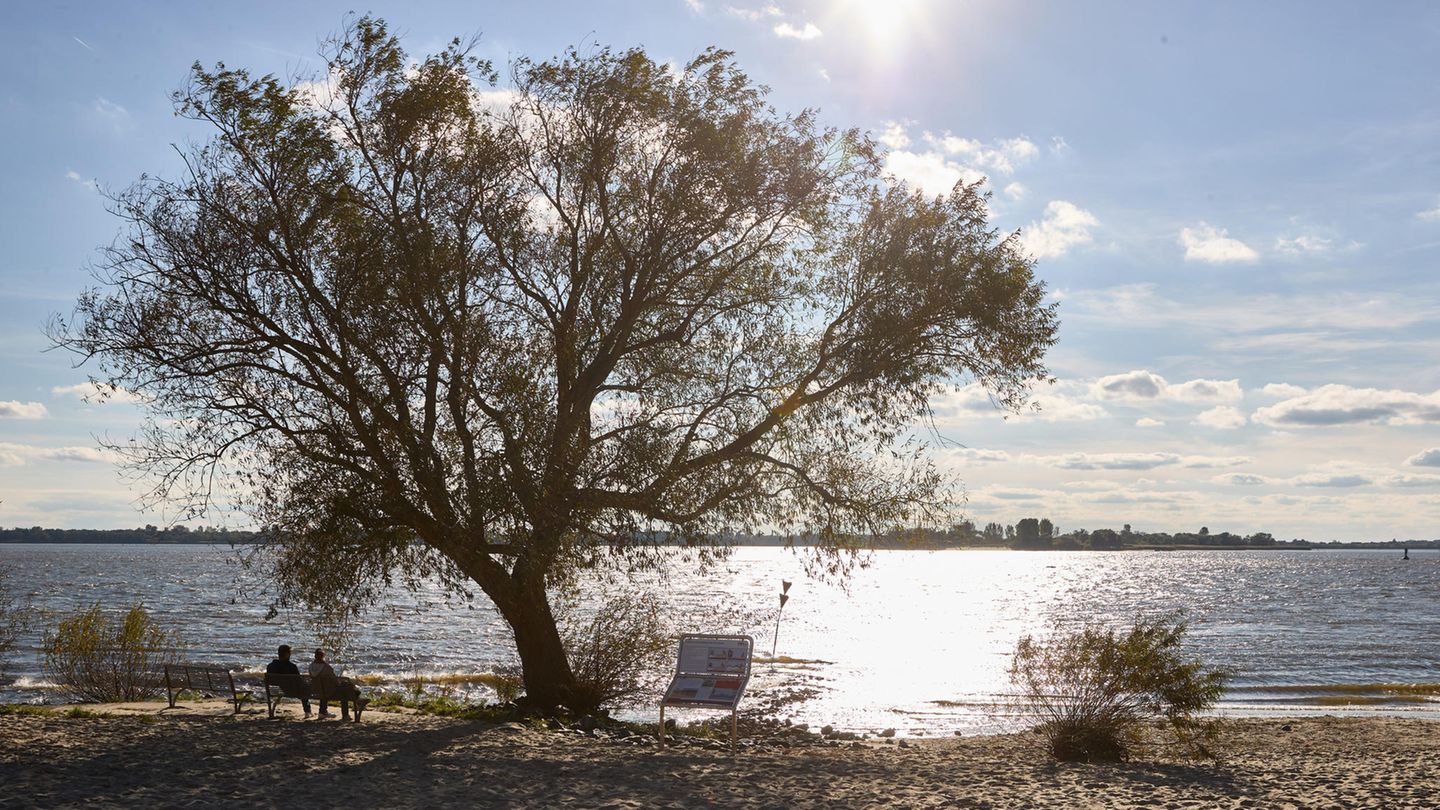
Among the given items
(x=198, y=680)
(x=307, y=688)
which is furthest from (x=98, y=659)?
(x=198, y=680)

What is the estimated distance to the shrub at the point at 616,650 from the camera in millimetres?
22953

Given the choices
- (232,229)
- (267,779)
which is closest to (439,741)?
(267,779)

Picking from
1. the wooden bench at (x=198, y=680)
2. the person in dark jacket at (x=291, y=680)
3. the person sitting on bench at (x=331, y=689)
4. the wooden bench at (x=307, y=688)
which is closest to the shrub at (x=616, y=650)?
the person sitting on bench at (x=331, y=689)

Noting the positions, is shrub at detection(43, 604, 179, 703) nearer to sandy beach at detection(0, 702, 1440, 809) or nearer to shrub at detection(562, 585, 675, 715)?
sandy beach at detection(0, 702, 1440, 809)

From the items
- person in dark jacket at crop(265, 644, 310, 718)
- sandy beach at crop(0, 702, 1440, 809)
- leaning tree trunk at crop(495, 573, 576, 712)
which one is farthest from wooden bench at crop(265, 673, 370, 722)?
Answer: leaning tree trunk at crop(495, 573, 576, 712)

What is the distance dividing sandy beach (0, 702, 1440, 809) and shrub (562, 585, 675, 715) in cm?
354

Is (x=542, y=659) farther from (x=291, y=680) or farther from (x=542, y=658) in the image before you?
(x=291, y=680)

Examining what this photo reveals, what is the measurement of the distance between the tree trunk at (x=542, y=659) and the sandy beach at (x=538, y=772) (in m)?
2.36

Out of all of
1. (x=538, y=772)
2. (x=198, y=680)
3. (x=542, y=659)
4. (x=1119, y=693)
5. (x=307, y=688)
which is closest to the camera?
(x=538, y=772)

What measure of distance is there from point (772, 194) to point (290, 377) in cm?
925

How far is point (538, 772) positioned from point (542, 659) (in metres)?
7.28

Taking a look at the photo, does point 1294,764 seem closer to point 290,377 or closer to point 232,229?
point 290,377

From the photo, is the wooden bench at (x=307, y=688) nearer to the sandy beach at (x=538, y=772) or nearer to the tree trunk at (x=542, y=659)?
the sandy beach at (x=538, y=772)

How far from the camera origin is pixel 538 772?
14.7m
